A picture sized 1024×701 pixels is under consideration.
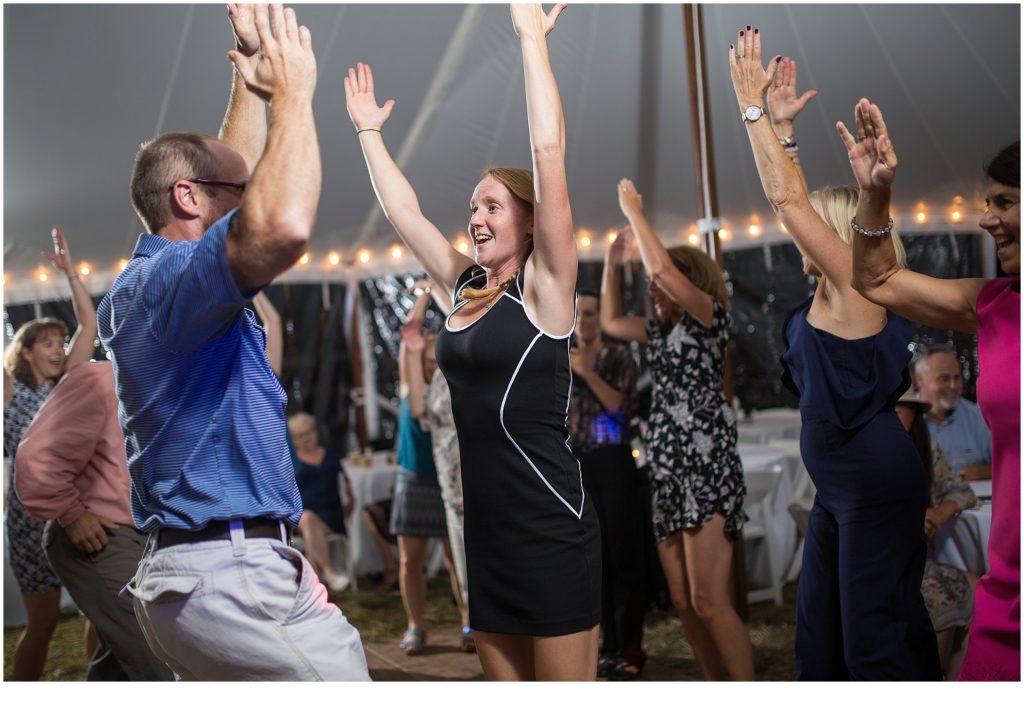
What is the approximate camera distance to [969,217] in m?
5.33

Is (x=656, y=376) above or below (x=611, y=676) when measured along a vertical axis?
above

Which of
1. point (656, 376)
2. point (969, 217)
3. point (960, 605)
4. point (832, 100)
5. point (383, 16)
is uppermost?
point (383, 16)

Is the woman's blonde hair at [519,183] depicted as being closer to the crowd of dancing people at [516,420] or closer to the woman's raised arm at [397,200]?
the crowd of dancing people at [516,420]

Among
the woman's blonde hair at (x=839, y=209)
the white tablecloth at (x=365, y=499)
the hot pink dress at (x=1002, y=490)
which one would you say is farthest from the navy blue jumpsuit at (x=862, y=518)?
the white tablecloth at (x=365, y=499)

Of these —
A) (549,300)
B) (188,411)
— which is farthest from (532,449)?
(188,411)

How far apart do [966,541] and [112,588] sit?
97.2 inches

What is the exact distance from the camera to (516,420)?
1816mm

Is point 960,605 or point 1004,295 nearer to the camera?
point 1004,295

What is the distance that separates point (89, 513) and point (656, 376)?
1.80m

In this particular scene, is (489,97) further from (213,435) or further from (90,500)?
(213,435)

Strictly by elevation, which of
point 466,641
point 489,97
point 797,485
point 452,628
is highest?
point 489,97

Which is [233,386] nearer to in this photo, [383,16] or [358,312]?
[383,16]

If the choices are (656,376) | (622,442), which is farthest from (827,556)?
(622,442)

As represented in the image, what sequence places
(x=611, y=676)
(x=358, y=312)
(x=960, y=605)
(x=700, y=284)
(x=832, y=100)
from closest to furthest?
(x=960, y=605), (x=700, y=284), (x=611, y=676), (x=832, y=100), (x=358, y=312)
